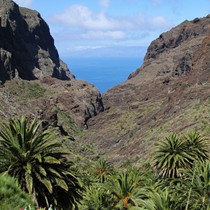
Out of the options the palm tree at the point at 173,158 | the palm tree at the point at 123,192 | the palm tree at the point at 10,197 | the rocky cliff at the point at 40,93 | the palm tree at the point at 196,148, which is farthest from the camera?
the rocky cliff at the point at 40,93

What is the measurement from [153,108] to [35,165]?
361 feet

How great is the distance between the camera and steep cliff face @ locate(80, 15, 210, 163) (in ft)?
309

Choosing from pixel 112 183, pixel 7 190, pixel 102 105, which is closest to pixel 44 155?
pixel 7 190

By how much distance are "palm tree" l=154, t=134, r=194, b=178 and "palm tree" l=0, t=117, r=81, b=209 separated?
17.4 metres

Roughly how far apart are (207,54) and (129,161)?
186ft

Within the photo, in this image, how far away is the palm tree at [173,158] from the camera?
138ft

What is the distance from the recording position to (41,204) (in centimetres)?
2569

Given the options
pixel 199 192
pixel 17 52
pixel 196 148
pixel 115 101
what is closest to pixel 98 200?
pixel 199 192

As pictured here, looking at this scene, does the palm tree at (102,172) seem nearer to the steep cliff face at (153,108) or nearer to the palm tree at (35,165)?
the palm tree at (35,165)

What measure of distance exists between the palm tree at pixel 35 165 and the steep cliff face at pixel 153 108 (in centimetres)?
5088

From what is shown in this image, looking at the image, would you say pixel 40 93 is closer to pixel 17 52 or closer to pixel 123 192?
pixel 17 52

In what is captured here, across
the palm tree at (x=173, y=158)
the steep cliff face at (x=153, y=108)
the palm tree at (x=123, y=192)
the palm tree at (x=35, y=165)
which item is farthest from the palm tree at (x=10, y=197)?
the steep cliff face at (x=153, y=108)

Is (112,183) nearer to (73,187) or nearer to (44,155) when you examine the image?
(73,187)

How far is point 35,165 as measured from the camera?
2545 centimetres
